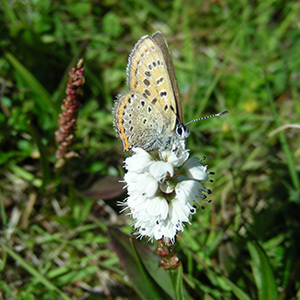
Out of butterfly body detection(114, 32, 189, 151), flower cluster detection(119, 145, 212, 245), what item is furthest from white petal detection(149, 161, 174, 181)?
butterfly body detection(114, 32, 189, 151)

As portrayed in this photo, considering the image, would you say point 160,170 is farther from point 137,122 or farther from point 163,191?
point 137,122

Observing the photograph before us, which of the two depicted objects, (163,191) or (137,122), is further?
(137,122)

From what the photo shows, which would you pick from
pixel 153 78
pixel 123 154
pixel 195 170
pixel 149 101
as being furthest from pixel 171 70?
pixel 123 154

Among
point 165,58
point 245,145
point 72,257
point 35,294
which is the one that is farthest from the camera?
point 245,145

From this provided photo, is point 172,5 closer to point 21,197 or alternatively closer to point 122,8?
point 122,8

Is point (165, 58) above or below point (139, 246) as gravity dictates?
above

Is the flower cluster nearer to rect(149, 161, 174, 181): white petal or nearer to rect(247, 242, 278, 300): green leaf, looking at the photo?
rect(149, 161, 174, 181): white petal

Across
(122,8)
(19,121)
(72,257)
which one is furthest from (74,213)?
(122,8)
